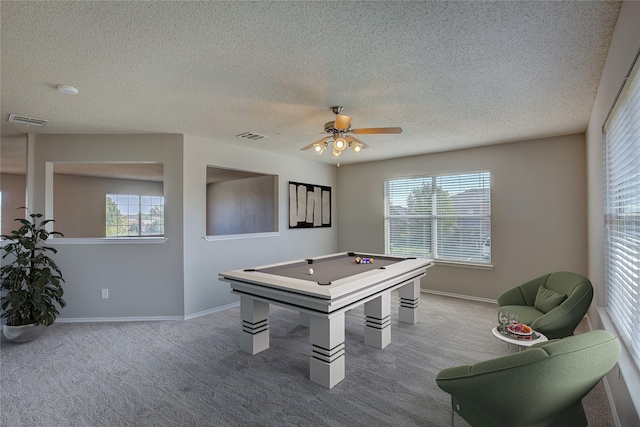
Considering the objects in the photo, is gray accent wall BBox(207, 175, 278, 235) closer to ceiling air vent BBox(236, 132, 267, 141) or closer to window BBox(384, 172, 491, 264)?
ceiling air vent BBox(236, 132, 267, 141)

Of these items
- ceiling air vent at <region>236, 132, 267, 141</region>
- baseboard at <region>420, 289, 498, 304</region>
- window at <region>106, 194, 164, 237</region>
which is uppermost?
ceiling air vent at <region>236, 132, 267, 141</region>

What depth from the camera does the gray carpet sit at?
213 cm

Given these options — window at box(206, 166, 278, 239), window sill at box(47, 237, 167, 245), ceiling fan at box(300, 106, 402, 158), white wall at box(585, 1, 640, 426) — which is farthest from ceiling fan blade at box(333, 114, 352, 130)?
window at box(206, 166, 278, 239)

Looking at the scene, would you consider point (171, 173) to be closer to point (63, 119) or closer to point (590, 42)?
point (63, 119)

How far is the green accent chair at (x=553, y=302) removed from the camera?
2547mm

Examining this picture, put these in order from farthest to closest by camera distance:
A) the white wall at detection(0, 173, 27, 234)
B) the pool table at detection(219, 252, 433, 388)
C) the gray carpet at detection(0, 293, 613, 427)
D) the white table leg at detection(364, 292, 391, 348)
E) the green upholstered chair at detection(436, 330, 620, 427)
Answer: the white wall at detection(0, 173, 27, 234) < the white table leg at detection(364, 292, 391, 348) < the pool table at detection(219, 252, 433, 388) < the gray carpet at detection(0, 293, 613, 427) < the green upholstered chair at detection(436, 330, 620, 427)

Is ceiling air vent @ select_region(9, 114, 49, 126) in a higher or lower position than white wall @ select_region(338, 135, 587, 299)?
higher

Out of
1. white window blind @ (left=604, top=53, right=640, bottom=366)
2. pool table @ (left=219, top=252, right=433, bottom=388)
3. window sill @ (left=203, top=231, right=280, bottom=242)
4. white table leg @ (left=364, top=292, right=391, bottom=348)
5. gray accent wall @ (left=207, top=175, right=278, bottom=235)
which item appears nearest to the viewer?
white window blind @ (left=604, top=53, right=640, bottom=366)

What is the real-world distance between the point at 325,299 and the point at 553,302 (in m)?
2.21

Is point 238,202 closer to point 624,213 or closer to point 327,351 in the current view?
point 327,351

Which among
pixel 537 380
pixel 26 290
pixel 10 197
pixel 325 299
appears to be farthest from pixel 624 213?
pixel 10 197

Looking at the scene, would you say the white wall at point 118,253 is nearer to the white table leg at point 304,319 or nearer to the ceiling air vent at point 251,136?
the ceiling air vent at point 251,136

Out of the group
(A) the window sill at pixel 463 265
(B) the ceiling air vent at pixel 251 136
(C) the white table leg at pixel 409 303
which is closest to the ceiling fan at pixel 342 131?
(B) the ceiling air vent at pixel 251 136

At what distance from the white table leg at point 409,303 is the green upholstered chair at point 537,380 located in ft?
7.43
